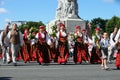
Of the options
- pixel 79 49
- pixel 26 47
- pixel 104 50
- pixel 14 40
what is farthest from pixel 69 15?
pixel 104 50

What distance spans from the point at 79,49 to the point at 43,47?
2.07 metres

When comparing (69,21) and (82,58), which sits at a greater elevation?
(69,21)

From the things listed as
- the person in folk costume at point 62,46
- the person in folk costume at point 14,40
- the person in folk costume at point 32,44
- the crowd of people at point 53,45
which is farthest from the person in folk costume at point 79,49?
the person in folk costume at point 14,40

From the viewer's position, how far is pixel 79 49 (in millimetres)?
21484

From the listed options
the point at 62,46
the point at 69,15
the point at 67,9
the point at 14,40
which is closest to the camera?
the point at 14,40

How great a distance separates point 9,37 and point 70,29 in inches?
1967

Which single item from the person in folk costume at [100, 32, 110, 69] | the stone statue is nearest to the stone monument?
the stone statue

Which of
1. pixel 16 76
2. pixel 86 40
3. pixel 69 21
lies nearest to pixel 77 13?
pixel 69 21

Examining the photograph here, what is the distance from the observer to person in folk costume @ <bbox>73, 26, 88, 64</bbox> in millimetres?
21297

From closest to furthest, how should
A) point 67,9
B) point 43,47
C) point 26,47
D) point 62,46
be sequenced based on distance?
point 43,47, point 62,46, point 26,47, point 67,9

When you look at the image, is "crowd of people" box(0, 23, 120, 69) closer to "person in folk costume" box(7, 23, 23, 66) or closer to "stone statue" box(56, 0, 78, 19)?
"person in folk costume" box(7, 23, 23, 66)

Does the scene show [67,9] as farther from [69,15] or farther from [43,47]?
[43,47]

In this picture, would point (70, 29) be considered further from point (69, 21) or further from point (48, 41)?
point (48, 41)

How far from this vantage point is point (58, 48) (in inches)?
815
